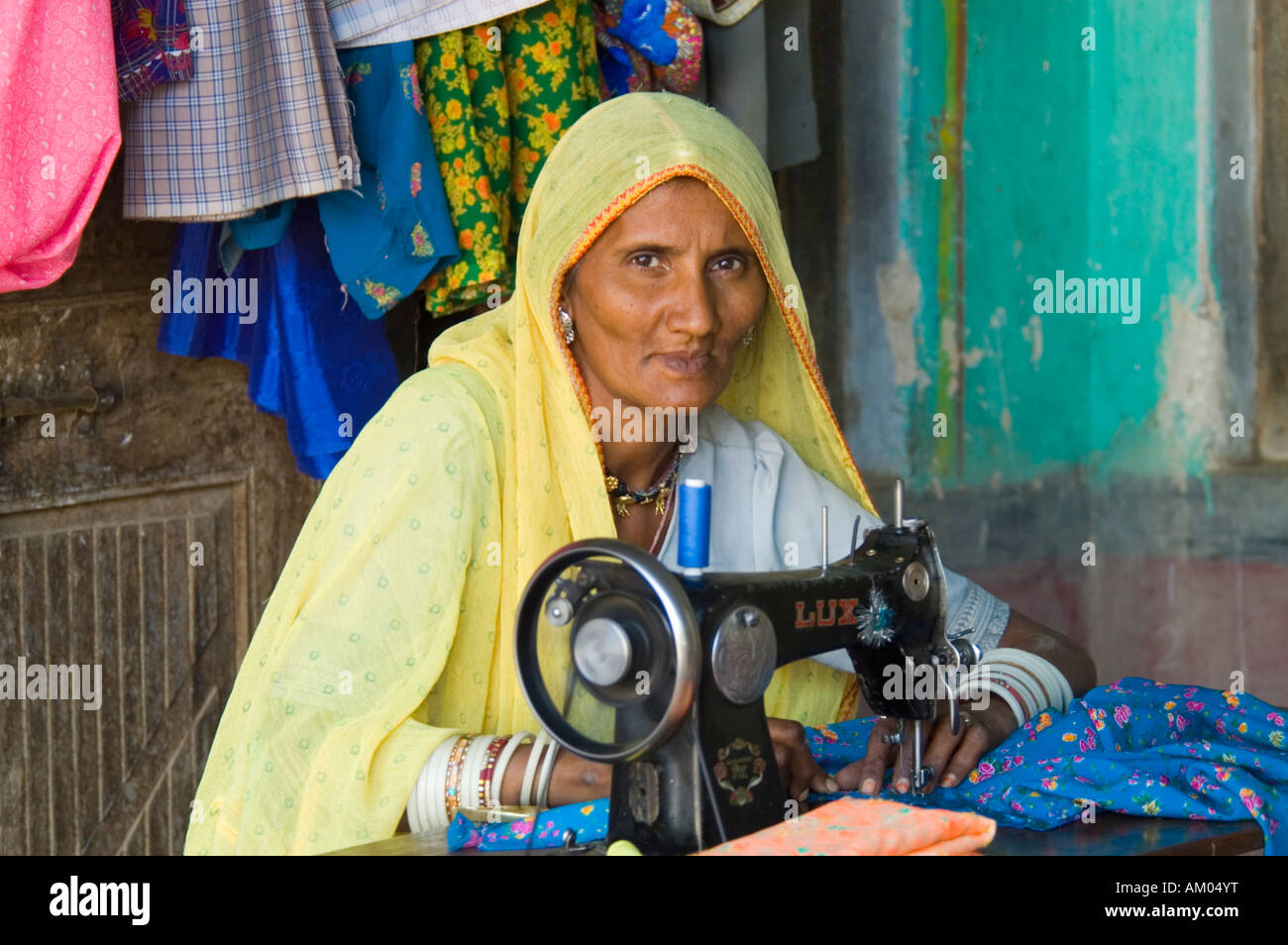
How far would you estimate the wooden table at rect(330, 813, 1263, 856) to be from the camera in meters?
1.81

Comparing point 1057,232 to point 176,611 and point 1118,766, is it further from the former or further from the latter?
point 1118,766

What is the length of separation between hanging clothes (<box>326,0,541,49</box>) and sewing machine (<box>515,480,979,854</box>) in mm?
1669

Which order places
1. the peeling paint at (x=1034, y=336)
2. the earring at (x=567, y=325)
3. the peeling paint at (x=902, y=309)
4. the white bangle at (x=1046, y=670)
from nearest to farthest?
the white bangle at (x=1046, y=670) < the earring at (x=567, y=325) < the peeling paint at (x=1034, y=336) < the peeling paint at (x=902, y=309)

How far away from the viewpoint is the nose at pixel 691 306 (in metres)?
2.31

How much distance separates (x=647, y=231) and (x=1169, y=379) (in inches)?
91.9

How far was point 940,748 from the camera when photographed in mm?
2080

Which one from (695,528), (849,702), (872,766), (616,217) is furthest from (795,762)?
Answer: (616,217)

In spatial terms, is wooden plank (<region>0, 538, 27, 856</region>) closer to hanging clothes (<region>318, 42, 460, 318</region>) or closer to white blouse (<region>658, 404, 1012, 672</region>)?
hanging clothes (<region>318, 42, 460, 318</region>)

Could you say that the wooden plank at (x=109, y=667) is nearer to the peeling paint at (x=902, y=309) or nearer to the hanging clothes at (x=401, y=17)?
→ the hanging clothes at (x=401, y=17)

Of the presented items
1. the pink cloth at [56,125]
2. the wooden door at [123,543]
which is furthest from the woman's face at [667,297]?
the wooden door at [123,543]
